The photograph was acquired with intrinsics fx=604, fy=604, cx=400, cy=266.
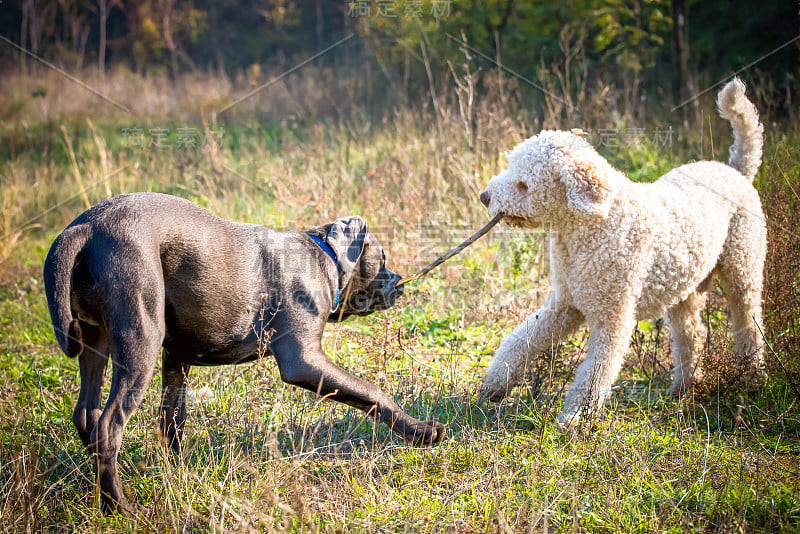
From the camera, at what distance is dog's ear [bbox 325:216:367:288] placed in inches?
132

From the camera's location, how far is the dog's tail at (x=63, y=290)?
2318 millimetres

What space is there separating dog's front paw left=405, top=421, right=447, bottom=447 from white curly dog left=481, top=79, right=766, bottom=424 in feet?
2.17

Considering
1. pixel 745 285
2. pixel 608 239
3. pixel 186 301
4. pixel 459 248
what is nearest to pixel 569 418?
pixel 608 239

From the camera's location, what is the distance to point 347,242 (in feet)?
11.2

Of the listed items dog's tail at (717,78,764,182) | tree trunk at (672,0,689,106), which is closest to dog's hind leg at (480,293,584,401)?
dog's tail at (717,78,764,182)

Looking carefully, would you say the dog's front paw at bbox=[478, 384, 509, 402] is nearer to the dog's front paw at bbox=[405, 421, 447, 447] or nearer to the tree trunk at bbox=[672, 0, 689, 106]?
the dog's front paw at bbox=[405, 421, 447, 447]

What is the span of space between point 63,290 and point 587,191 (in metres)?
2.47

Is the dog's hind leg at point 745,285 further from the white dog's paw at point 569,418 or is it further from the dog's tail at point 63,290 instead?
the dog's tail at point 63,290

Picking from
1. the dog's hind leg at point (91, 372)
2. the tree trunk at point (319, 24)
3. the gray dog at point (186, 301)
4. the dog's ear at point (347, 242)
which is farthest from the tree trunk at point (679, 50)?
the tree trunk at point (319, 24)

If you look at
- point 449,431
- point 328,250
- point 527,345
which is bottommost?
point 449,431

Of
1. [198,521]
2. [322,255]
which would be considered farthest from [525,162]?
[198,521]

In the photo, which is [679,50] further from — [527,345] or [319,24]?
[319,24]

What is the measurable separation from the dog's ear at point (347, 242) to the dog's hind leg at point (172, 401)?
A: 1.00 meters

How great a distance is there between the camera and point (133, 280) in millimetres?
2475
